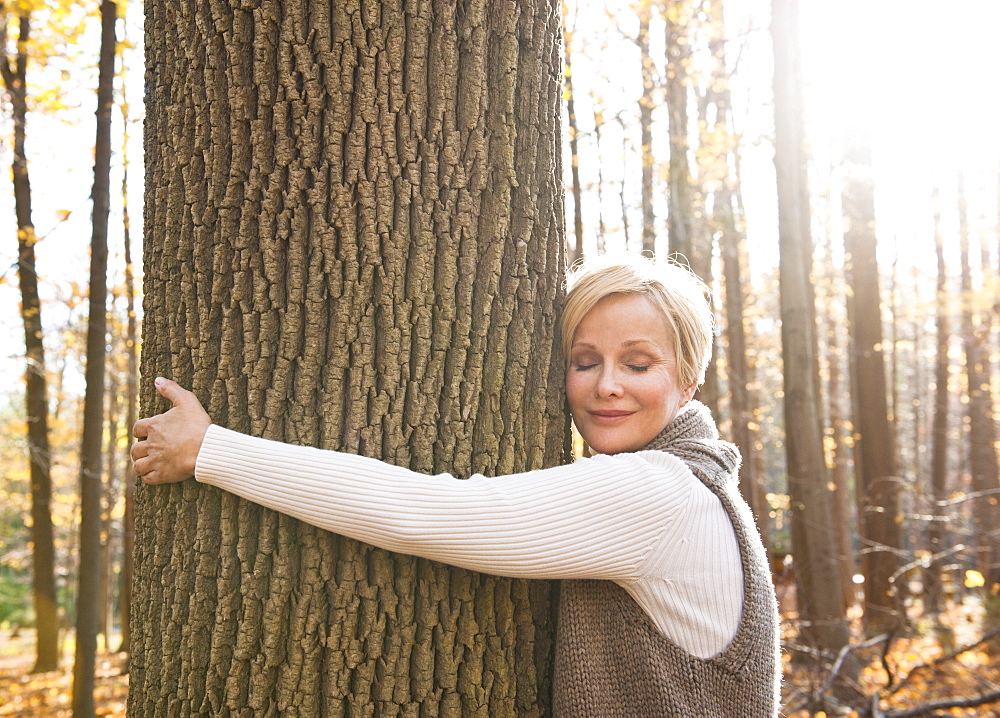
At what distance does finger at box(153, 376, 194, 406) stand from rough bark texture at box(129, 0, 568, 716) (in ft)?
0.10

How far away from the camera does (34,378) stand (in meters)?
10.6

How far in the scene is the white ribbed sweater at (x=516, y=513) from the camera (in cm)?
157

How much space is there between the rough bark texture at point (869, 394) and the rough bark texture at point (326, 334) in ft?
33.1

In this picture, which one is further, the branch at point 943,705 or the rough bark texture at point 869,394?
the rough bark texture at point 869,394

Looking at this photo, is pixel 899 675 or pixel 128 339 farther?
pixel 128 339

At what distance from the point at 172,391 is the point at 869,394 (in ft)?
37.2

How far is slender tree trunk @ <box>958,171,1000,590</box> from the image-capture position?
12.3 m

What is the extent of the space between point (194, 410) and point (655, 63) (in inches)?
390

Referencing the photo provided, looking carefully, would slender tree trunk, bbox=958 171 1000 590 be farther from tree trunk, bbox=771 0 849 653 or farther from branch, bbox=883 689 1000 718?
branch, bbox=883 689 1000 718

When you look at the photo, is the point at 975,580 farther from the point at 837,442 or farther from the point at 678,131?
the point at 678,131

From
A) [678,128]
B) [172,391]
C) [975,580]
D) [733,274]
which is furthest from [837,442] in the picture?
[172,391]

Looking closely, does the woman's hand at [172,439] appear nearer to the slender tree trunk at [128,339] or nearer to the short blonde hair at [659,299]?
the short blonde hair at [659,299]

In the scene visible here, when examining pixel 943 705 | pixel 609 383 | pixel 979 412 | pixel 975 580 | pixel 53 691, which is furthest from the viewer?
pixel 979 412

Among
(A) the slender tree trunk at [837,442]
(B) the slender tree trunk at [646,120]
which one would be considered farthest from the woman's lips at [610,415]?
(A) the slender tree trunk at [837,442]
